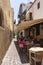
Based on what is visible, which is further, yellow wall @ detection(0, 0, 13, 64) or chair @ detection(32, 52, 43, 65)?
yellow wall @ detection(0, 0, 13, 64)

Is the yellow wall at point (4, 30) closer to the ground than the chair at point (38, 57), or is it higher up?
higher up

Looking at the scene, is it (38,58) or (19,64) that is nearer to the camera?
(38,58)

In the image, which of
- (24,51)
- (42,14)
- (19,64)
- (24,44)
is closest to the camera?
(19,64)

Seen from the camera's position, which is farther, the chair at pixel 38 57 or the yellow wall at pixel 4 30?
the yellow wall at pixel 4 30

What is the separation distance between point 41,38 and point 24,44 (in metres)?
2.02

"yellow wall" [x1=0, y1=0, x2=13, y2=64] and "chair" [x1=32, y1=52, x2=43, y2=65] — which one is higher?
"yellow wall" [x1=0, y1=0, x2=13, y2=64]

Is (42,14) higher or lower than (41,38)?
higher

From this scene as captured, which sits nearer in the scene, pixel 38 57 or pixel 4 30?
pixel 38 57

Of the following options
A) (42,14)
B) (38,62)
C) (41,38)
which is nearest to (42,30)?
(42,14)

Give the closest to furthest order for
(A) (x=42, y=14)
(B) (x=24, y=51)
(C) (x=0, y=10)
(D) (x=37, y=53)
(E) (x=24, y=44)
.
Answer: (D) (x=37, y=53) → (C) (x=0, y=10) → (E) (x=24, y=44) → (B) (x=24, y=51) → (A) (x=42, y=14)

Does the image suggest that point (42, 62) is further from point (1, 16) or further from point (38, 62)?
point (1, 16)

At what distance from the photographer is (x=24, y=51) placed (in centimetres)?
1375

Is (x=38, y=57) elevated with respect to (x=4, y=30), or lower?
lower

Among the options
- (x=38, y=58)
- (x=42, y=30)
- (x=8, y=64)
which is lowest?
(x=8, y=64)
